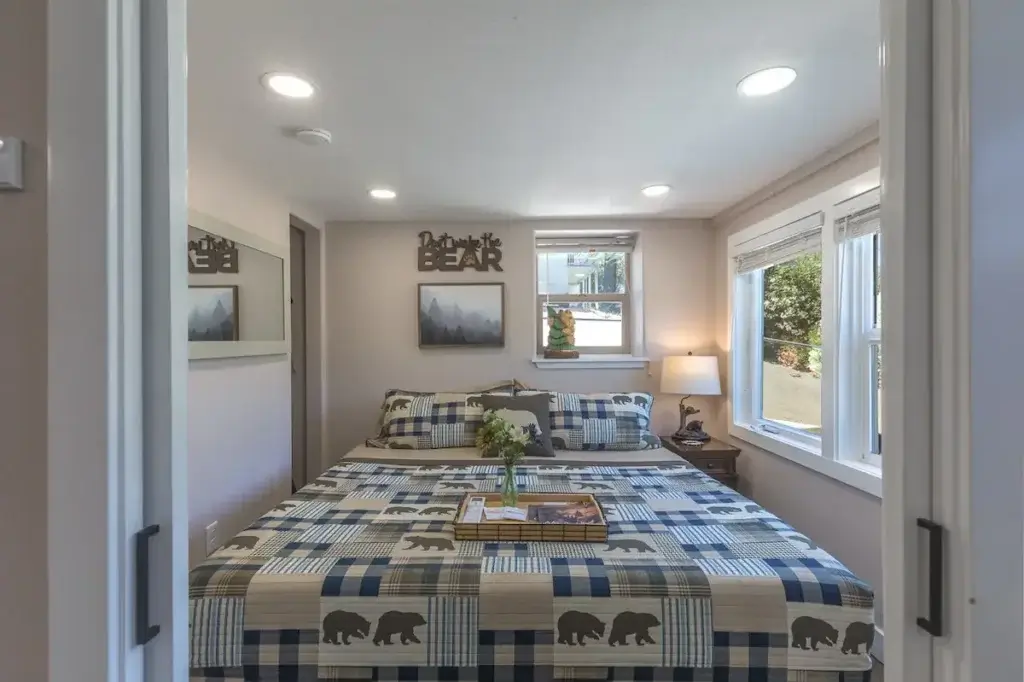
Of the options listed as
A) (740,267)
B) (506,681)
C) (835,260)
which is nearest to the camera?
(506,681)

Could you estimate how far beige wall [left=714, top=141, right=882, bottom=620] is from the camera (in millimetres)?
2119

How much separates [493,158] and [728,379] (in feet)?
7.06

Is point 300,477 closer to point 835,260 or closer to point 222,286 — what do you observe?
point 222,286

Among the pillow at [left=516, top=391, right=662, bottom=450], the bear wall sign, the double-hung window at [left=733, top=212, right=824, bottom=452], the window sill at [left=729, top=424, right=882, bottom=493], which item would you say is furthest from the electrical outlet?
the double-hung window at [left=733, top=212, right=824, bottom=452]

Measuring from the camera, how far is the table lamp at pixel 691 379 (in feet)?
10.9

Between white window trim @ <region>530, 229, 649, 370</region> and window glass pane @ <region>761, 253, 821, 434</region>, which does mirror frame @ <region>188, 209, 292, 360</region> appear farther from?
window glass pane @ <region>761, 253, 821, 434</region>

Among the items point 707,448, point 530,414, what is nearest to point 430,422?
point 530,414

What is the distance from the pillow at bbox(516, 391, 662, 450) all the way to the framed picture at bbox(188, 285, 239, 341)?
A: 1.80 metres
